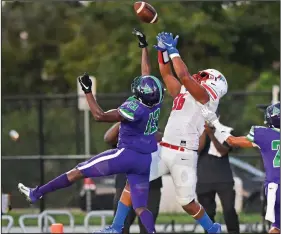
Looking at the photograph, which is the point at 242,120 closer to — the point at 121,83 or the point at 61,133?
the point at 61,133

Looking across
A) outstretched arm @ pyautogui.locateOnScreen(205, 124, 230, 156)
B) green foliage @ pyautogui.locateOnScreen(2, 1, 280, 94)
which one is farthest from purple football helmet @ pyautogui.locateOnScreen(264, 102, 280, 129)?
green foliage @ pyautogui.locateOnScreen(2, 1, 280, 94)

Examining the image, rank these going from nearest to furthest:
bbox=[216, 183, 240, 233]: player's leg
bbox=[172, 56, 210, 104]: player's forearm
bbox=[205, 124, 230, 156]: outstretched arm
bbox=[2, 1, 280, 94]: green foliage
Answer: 1. bbox=[172, 56, 210, 104]: player's forearm
2. bbox=[205, 124, 230, 156]: outstretched arm
3. bbox=[216, 183, 240, 233]: player's leg
4. bbox=[2, 1, 280, 94]: green foliage

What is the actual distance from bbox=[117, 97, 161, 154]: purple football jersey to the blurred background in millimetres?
5474

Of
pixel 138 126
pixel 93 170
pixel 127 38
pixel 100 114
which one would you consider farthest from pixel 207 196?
pixel 127 38

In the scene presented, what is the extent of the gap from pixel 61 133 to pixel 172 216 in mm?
2664

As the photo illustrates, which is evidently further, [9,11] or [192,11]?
[9,11]

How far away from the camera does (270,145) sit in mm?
10547

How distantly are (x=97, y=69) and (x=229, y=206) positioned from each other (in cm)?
1665

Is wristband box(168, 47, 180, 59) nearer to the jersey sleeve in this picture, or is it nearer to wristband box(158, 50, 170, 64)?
wristband box(158, 50, 170, 64)

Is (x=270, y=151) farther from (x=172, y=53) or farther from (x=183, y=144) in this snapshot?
(x=172, y=53)

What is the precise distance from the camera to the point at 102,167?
10258mm

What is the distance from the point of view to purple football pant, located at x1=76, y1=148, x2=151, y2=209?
1026cm

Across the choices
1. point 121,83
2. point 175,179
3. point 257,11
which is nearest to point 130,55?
point 121,83

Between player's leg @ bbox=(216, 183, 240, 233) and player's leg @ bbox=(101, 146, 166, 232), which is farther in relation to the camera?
player's leg @ bbox=(216, 183, 240, 233)
